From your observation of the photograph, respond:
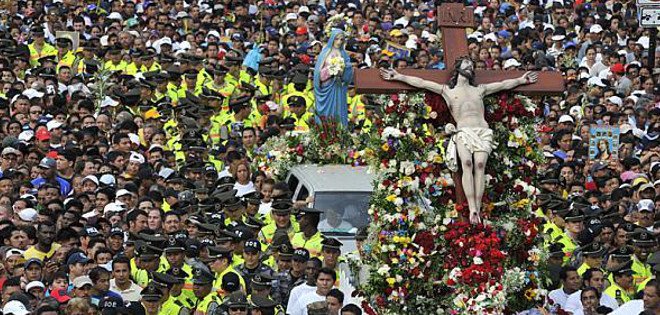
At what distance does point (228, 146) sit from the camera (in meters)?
24.6

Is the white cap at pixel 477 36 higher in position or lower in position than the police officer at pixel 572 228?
higher

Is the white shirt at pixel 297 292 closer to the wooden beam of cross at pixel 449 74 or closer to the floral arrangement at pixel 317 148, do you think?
the wooden beam of cross at pixel 449 74

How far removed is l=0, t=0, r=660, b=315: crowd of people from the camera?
62.1 ft

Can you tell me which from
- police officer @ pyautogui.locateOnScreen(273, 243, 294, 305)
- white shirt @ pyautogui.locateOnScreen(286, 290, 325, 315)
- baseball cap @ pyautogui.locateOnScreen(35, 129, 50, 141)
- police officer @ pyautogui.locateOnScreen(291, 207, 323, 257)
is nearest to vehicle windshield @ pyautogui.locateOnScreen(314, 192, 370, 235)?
police officer @ pyautogui.locateOnScreen(291, 207, 323, 257)

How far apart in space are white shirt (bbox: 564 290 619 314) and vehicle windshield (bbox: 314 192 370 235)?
2406 millimetres

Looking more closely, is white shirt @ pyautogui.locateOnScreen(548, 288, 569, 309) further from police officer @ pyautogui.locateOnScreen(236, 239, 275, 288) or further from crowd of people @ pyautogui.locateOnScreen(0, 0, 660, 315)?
police officer @ pyautogui.locateOnScreen(236, 239, 275, 288)

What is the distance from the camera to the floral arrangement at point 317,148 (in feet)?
72.7

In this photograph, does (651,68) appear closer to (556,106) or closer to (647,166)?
(556,106)

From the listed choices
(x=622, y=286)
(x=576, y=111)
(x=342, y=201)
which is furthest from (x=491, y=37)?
(x=622, y=286)

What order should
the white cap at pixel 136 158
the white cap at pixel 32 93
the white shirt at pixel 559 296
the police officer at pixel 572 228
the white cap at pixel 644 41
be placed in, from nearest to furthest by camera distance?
the white shirt at pixel 559 296 < the police officer at pixel 572 228 < the white cap at pixel 136 158 < the white cap at pixel 32 93 < the white cap at pixel 644 41

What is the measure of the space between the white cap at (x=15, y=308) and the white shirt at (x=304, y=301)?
2.47m

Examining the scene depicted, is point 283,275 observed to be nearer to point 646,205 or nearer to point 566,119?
point 646,205

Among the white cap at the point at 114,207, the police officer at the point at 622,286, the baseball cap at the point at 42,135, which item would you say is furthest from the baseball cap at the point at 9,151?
the police officer at the point at 622,286

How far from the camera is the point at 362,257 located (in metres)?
18.1
